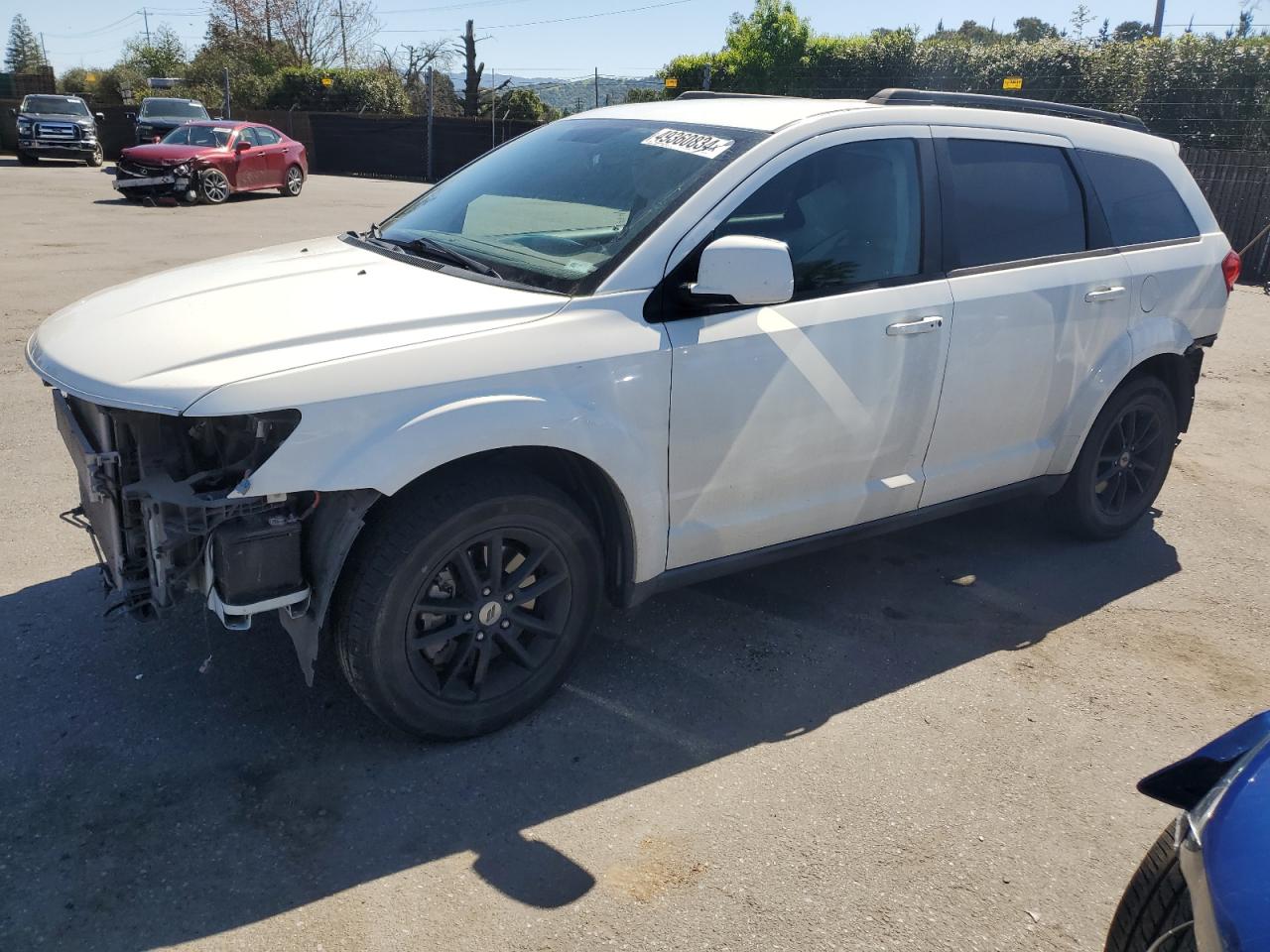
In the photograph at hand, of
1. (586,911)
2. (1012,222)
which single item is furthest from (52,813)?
(1012,222)

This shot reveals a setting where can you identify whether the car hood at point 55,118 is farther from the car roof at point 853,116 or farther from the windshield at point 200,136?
the car roof at point 853,116

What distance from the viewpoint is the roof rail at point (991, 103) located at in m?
4.14

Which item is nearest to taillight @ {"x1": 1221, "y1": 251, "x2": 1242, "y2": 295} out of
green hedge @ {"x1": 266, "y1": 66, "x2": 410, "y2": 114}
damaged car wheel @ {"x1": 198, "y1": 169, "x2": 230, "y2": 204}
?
damaged car wheel @ {"x1": 198, "y1": 169, "x2": 230, "y2": 204}

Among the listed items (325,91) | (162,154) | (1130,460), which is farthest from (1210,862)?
(325,91)

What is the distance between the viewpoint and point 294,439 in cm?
269

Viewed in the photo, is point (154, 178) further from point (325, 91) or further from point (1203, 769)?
point (325, 91)

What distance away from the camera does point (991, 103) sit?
446cm

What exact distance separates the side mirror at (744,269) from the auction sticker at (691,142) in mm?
483

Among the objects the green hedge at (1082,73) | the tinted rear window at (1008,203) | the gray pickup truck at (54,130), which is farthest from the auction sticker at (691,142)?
the gray pickup truck at (54,130)

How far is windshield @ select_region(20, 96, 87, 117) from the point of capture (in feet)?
90.8

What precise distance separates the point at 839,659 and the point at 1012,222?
6.37 ft

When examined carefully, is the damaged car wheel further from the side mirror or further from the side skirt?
the side mirror

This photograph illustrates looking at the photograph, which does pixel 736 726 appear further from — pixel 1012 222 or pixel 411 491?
pixel 1012 222

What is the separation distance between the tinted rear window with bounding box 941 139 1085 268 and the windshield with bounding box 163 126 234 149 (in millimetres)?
19043
